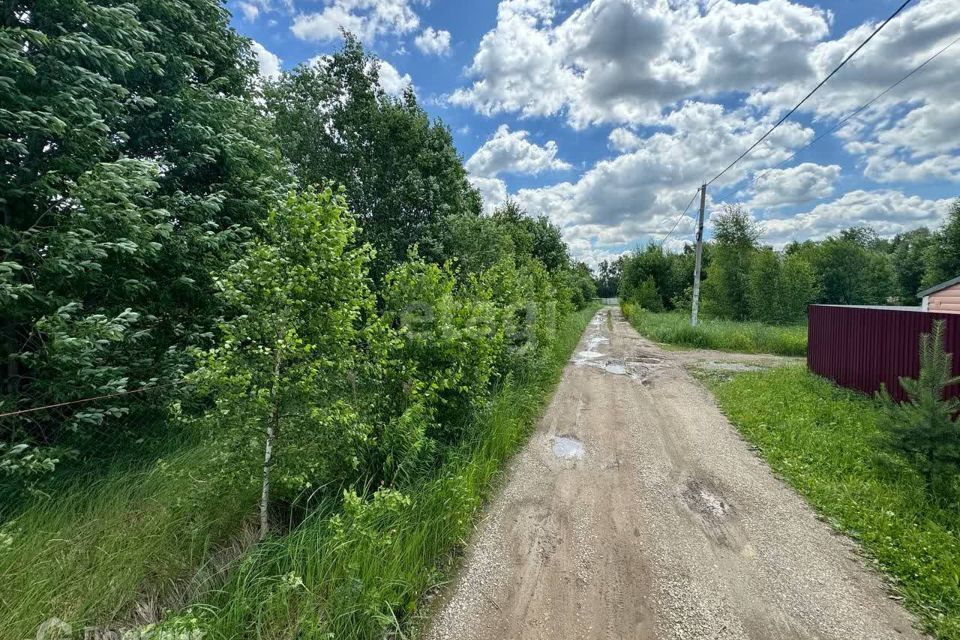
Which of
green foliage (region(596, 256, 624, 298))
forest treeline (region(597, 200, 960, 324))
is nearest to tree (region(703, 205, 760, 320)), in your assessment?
forest treeline (region(597, 200, 960, 324))

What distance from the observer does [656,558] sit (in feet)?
9.25

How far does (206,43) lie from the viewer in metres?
4.96

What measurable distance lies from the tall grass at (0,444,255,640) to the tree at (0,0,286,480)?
54cm

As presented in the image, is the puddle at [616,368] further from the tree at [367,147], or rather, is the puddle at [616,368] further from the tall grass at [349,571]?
the tall grass at [349,571]

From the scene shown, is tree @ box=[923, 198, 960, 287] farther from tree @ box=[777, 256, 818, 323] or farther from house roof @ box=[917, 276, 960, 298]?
house roof @ box=[917, 276, 960, 298]

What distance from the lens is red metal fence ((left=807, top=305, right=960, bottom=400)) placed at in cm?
517

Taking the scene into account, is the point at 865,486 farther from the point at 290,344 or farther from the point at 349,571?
the point at 290,344

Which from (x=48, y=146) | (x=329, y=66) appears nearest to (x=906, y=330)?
(x=48, y=146)

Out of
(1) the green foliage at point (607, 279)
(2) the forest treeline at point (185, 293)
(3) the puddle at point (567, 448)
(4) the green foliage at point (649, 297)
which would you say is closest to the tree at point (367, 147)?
(2) the forest treeline at point (185, 293)

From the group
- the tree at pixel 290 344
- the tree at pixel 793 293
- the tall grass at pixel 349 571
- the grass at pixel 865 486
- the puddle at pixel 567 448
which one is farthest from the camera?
the tree at pixel 793 293

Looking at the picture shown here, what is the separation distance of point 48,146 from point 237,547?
4002 millimetres

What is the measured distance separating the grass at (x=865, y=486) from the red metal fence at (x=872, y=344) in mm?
426

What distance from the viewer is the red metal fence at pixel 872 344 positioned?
5168 millimetres

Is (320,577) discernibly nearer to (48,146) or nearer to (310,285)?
(310,285)
